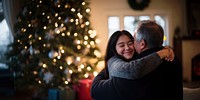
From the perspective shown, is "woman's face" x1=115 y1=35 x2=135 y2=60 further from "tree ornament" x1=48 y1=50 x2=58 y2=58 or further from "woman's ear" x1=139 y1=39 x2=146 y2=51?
"tree ornament" x1=48 y1=50 x2=58 y2=58

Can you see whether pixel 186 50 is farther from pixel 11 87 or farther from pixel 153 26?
pixel 153 26

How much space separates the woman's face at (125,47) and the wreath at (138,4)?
4409 mm

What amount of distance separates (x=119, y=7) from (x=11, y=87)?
9.63 feet

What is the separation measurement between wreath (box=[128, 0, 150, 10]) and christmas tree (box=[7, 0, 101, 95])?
127 centimetres

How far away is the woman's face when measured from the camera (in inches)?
58.3

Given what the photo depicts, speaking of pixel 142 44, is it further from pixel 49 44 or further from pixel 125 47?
pixel 49 44

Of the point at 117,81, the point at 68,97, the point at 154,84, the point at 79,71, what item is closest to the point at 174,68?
the point at 154,84

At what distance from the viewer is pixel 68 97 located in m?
4.55

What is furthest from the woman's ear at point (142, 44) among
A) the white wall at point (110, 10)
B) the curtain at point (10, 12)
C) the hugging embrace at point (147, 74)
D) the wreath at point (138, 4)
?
the wreath at point (138, 4)

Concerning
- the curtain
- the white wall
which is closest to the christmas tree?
the curtain

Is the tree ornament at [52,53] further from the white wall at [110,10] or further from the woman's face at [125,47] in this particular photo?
the woman's face at [125,47]

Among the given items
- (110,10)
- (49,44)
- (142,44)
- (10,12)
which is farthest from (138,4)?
(142,44)

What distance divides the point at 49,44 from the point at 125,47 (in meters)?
3.43

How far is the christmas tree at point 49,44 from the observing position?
184 inches
